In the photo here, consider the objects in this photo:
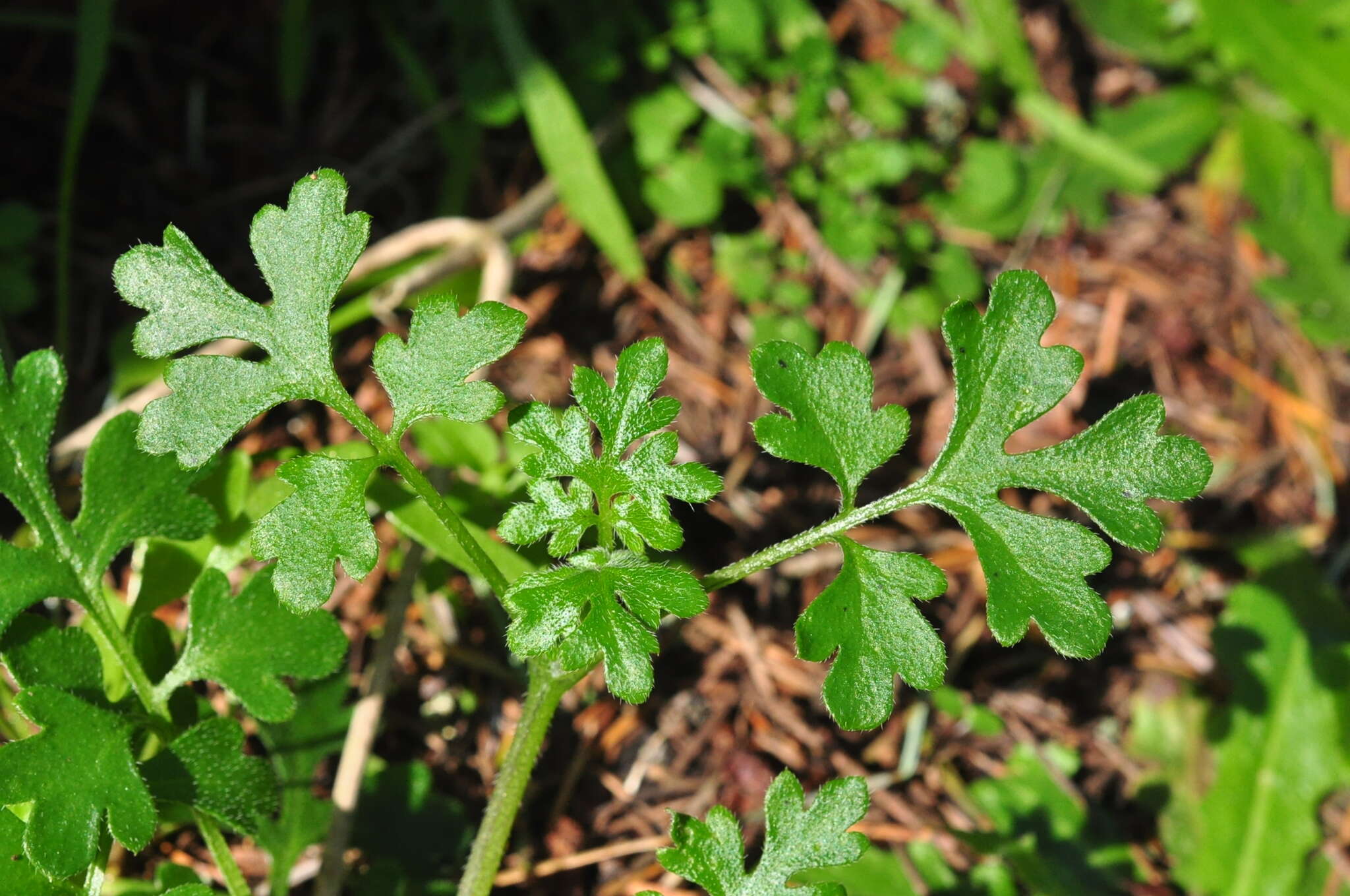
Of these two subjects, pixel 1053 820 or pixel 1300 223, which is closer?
pixel 1053 820

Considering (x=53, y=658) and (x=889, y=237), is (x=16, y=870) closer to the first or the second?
(x=53, y=658)

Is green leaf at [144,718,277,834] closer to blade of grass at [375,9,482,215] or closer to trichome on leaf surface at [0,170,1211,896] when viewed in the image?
trichome on leaf surface at [0,170,1211,896]

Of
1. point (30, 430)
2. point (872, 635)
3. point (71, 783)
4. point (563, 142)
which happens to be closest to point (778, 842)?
point (872, 635)

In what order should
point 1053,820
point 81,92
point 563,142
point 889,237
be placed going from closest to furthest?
point 81,92, point 1053,820, point 563,142, point 889,237

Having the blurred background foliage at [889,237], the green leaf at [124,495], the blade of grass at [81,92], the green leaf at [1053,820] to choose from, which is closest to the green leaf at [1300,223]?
the blurred background foliage at [889,237]

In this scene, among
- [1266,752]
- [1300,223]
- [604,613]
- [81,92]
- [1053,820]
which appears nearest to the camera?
[604,613]

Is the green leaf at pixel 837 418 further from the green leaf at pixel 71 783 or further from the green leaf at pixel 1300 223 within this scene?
the green leaf at pixel 1300 223
